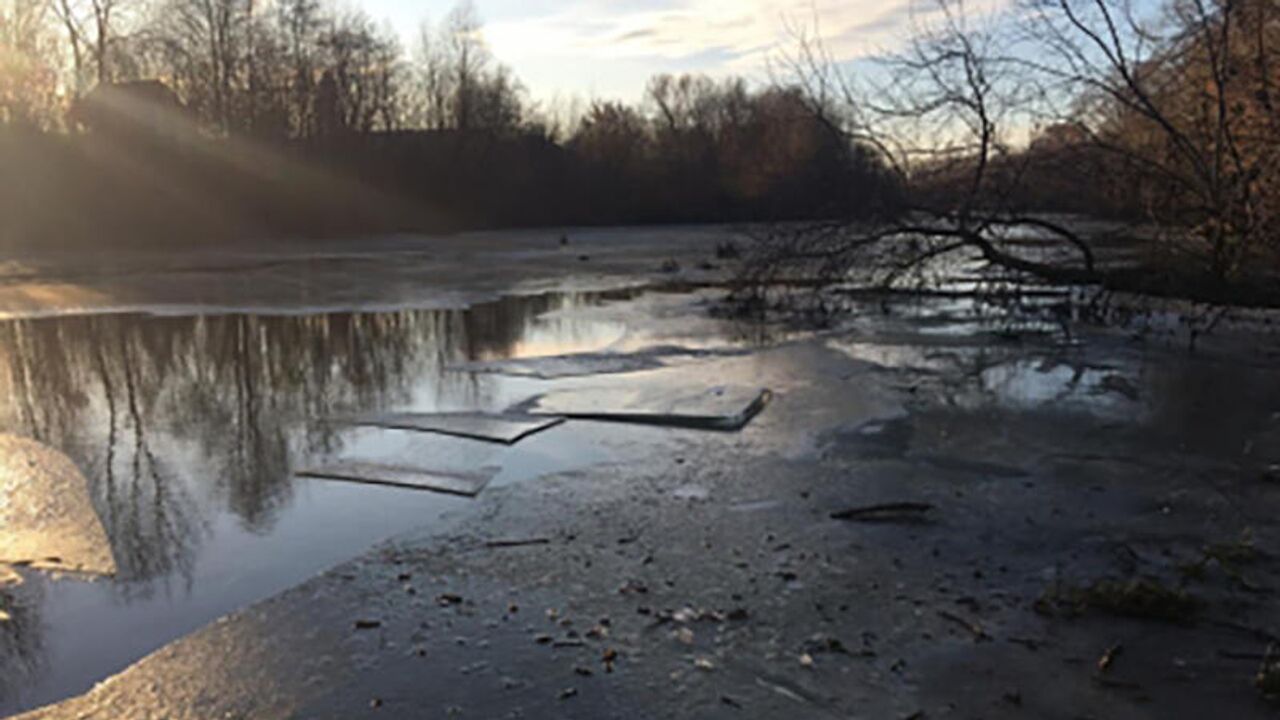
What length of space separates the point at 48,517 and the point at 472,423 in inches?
123

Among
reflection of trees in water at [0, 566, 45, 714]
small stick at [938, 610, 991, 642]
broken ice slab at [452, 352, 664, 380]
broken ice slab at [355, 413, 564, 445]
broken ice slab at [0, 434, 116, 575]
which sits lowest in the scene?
small stick at [938, 610, 991, 642]

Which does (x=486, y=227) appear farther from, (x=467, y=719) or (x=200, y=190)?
(x=467, y=719)

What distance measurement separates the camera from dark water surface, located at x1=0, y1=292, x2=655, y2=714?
440 cm

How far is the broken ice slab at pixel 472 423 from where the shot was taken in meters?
7.53

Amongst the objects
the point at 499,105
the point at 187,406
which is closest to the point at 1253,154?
the point at 187,406

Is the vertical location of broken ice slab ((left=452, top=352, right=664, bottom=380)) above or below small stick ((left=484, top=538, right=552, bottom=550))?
above

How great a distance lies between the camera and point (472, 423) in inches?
310

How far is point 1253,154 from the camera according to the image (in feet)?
36.3

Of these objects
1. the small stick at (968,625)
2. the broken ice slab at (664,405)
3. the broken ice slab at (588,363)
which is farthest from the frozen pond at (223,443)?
the small stick at (968,625)

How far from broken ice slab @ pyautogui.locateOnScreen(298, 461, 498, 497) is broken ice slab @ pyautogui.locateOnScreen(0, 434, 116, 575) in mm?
1380

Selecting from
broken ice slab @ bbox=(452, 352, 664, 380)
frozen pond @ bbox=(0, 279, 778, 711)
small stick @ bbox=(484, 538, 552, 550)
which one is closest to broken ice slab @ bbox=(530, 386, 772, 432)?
frozen pond @ bbox=(0, 279, 778, 711)

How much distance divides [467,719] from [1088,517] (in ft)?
13.0

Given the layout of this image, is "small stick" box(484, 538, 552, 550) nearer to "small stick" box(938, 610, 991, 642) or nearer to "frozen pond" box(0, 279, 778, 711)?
"frozen pond" box(0, 279, 778, 711)

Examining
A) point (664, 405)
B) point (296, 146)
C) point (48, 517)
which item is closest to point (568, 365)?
point (664, 405)
